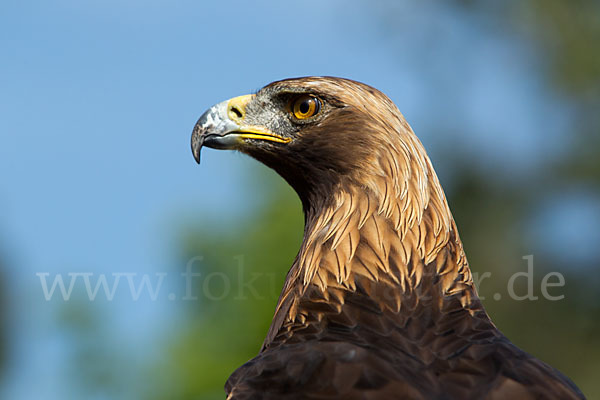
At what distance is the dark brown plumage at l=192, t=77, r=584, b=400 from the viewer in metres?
3.12

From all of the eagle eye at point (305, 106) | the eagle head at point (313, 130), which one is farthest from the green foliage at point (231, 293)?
the eagle eye at point (305, 106)

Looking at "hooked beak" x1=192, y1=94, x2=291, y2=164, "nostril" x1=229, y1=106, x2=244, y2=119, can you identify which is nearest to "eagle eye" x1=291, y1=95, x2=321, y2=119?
"hooked beak" x1=192, y1=94, x2=291, y2=164

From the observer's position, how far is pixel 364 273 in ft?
12.6

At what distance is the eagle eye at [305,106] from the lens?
4.53m

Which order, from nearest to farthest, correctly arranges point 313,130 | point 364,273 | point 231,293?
point 364,273 → point 313,130 → point 231,293

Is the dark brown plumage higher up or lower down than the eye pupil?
lower down

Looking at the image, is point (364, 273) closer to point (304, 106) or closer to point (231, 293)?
point (304, 106)

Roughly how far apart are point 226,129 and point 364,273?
127 centimetres

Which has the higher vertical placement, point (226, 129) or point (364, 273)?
point (226, 129)

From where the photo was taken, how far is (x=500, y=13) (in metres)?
26.4

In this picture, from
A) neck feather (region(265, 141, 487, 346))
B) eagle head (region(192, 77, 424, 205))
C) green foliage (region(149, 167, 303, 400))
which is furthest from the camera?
green foliage (region(149, 167, 303, 400))

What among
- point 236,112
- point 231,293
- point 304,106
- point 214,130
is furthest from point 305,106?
point 231,293

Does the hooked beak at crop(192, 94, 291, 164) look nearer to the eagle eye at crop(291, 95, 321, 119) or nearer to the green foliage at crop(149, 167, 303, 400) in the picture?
the eagle eye at crop(291, 95, 321, 119)

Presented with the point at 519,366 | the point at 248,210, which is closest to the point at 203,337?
the point at 248,210
